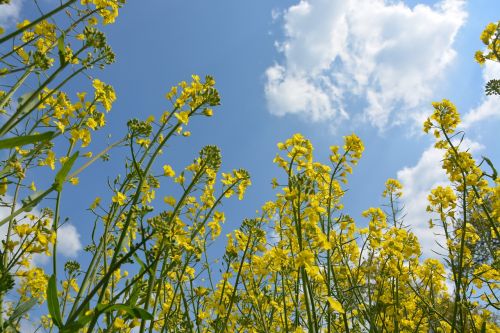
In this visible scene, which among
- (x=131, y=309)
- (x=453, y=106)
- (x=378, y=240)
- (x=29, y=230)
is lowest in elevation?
(x=131, y=309)

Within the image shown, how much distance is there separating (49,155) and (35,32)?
2.78 feet

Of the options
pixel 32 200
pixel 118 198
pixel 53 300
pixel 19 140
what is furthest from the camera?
pixel 118 198

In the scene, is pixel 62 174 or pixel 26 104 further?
pixel 26 104

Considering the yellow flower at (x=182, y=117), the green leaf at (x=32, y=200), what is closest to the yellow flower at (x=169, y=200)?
the yellow flower at (x=182, y=117)

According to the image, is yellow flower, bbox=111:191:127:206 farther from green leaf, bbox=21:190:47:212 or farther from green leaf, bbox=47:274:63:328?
green leaf, bbox=47:274:63:328

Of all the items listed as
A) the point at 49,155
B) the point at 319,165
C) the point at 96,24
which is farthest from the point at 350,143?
the point at 49,155

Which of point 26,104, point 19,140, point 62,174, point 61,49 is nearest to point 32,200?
point 62,174

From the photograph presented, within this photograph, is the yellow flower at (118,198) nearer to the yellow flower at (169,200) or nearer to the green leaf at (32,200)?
the yellow flower at (169,200)

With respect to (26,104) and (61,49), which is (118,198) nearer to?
(26,104)

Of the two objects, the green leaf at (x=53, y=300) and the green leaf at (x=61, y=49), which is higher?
the green leaf at (x=61, y=49)

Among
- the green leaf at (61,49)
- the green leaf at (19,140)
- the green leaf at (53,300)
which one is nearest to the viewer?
the green leaf at (19,140)

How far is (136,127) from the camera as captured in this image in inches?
94.9

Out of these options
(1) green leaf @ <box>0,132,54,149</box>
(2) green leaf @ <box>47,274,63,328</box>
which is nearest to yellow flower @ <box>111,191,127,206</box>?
(2) green leaf @ <box>47,274,63,328</box>

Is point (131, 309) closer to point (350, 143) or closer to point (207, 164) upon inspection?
point (207, 164)
